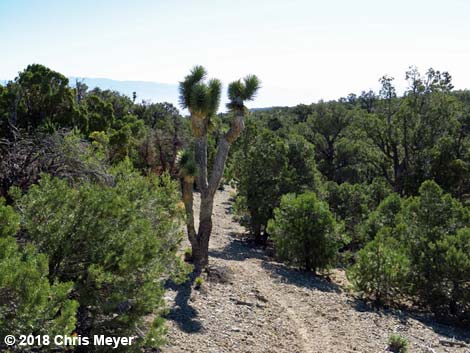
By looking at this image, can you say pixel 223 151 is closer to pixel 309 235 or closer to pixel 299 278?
pixel 309 235

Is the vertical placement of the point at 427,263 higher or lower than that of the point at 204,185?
lower

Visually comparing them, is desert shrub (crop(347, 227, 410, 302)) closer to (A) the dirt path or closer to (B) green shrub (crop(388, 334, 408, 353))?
(A) the dirt path

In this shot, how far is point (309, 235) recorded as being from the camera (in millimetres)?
16250

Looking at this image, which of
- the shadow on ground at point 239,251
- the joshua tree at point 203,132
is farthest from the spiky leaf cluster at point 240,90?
the shadow on ground at point 239,251

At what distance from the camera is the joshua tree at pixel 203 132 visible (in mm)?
12727

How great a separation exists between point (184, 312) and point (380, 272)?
632 cm

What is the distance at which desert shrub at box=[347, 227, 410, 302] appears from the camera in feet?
44.3

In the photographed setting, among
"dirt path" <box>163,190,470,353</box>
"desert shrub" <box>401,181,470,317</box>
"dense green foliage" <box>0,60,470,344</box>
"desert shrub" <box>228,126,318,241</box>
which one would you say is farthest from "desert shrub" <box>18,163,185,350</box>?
"desert shrub" <box>228,126,318,241</box>

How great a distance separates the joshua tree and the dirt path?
5.15ft

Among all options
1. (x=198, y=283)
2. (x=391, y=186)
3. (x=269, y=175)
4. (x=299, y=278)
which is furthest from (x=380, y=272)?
(x=391, y=186)

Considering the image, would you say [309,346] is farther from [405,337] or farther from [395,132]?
[395,132]

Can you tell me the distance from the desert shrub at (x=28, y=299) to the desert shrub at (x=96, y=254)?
37.6 inches

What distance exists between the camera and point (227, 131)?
13898 mm

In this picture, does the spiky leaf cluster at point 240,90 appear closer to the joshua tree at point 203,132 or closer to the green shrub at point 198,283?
the joshua tree at point 203,132
